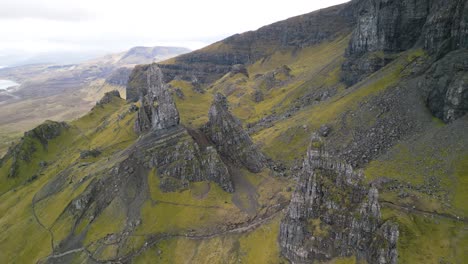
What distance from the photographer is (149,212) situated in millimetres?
117062

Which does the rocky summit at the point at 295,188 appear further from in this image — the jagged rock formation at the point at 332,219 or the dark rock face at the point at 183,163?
the dark rock face at the point at 183,163

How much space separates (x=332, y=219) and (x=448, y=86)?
83084 mm

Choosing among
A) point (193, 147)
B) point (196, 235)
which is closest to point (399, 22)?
point (193, 147)

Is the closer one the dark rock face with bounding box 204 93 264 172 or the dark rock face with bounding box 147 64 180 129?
the dark rock face with bounding box 204 93 264 172

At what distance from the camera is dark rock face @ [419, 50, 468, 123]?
385ft

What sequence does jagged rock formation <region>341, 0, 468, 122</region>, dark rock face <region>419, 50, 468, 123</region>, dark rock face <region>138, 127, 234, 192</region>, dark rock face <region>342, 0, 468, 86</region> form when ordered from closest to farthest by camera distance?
dark rock face <region>419, 50, 468, 123</region>, jagged rock formation <region>341, 0, 468, 122</region>, dark rock face <region>138, 127, 234, 192</region>, dark rock face <region>342, 0, 468, 86</region>

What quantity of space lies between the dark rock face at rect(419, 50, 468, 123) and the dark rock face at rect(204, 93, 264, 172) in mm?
74524

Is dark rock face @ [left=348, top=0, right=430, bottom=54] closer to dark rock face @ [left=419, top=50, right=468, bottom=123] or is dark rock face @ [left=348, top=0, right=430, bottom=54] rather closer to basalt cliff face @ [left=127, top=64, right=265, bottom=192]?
dark rock face @ [left=419, top=50, right=468, bottom=123]

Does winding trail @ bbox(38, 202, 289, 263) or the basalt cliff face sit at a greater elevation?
the basalt cliff face

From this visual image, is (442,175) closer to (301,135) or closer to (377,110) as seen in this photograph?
(377,110)

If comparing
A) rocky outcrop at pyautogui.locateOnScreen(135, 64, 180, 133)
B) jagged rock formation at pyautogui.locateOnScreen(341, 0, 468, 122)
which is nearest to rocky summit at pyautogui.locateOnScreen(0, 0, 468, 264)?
rocky outcrop at pyautogui.locateOnScreen(135, 64, 180, 133)

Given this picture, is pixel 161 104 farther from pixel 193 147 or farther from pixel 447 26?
pixel 447 26

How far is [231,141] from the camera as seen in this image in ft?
455

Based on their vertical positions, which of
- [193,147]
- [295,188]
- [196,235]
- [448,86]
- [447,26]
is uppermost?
[447,26]
